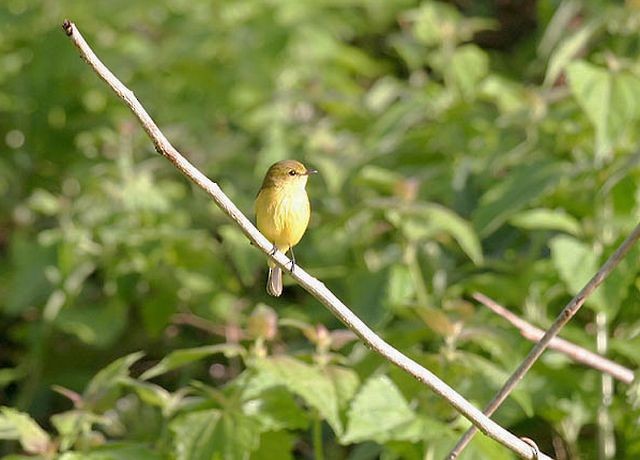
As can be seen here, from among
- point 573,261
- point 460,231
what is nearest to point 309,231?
point 460,231

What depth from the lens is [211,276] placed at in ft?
12.5

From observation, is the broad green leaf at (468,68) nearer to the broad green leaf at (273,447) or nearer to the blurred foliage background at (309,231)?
the blurred foliage background at (309,231)

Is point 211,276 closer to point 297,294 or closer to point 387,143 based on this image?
point 297,294

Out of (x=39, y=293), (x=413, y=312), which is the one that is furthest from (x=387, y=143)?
(x=39, y=293)

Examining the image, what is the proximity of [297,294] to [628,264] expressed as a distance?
1644 millimetres

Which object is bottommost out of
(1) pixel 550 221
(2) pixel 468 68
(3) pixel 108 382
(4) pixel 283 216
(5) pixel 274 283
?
(3) pixel 108 382

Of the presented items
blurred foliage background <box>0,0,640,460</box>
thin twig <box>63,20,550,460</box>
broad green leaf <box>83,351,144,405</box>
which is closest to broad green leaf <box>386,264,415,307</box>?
blurred foliage background <box>0,0,640,460</box>

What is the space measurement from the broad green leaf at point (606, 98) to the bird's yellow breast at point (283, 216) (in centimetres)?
133

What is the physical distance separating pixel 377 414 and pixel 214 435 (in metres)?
0.37

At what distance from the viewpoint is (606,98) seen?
9.91 feet

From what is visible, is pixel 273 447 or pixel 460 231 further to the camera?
pixel 460 231

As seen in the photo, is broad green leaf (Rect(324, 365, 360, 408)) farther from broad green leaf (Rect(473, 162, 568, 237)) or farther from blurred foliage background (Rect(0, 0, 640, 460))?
broad green leaf (Rect(473, 162, 568, 237))

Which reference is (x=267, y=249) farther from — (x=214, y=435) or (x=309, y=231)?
(x=309, y=231)

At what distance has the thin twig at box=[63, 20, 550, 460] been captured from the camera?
139 cm
